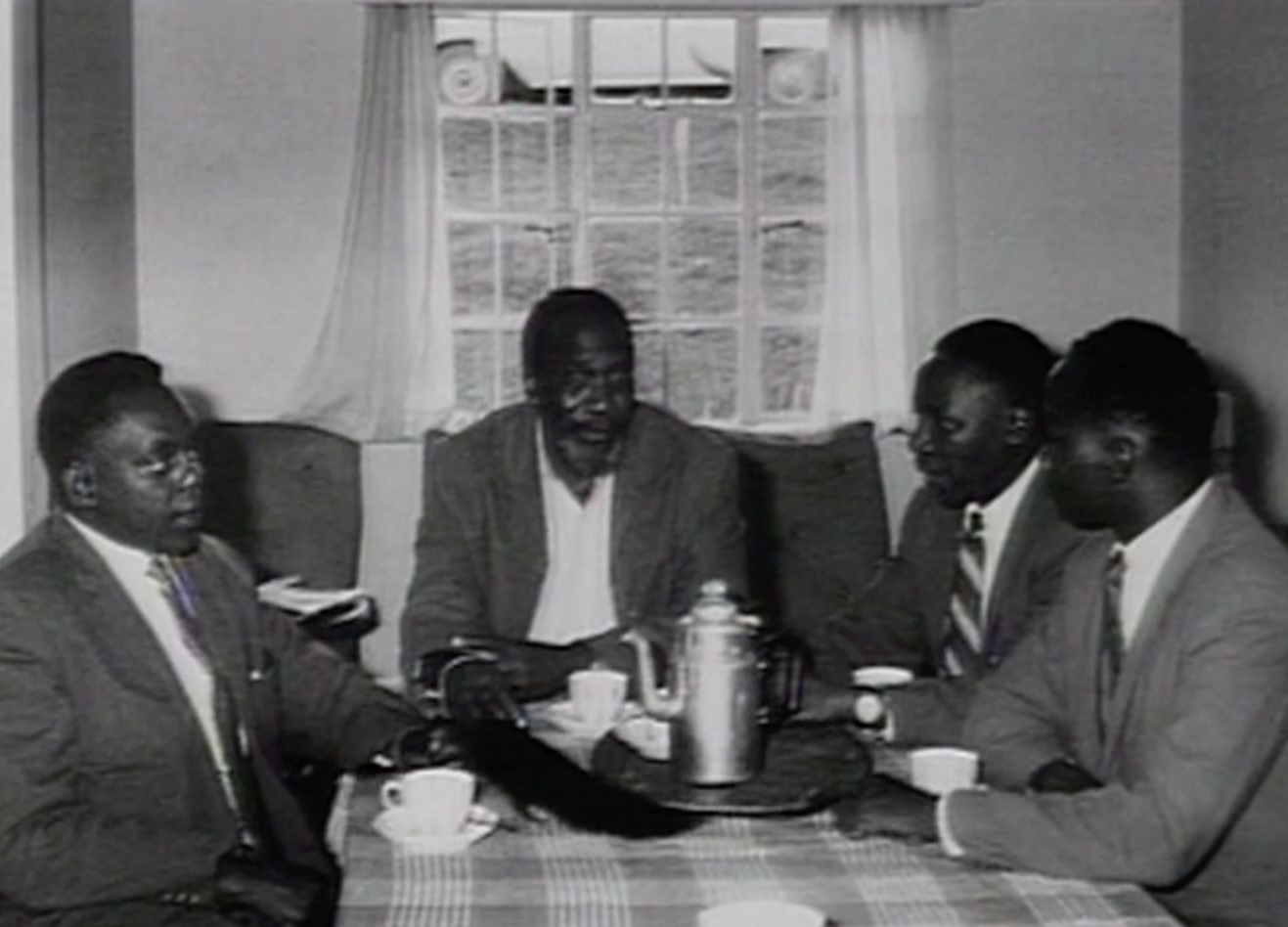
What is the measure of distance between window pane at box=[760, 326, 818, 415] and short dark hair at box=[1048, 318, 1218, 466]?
2987 millimetres

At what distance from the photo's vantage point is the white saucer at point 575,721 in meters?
2.94

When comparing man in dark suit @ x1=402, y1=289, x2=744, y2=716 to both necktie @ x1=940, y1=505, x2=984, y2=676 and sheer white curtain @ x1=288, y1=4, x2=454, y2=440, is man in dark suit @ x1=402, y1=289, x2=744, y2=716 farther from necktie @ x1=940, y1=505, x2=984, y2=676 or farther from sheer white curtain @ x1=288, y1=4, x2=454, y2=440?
sheer white curtain @ x1=288, y1=4, x2=454, y2=440

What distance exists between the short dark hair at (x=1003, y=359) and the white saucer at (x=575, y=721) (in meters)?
0.95

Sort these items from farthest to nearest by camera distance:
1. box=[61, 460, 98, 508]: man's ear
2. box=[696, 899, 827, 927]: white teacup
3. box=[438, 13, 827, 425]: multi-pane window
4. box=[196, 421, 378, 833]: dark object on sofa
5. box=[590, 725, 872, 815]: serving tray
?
box=[438, 13, 827, 425]: multi-pane window → box=[196, 421, 378, 833]: dark object on sofa → box=[61, 460, 98, 508]: man's ear → box=[590, 725, 872, 815]: serving tray → box=[696, 899, 827, 927]: white teacup

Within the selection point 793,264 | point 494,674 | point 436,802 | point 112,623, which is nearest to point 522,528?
point 494,674

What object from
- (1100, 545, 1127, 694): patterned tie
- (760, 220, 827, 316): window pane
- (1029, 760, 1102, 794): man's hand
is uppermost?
(760, 220, 827, 316): window pane

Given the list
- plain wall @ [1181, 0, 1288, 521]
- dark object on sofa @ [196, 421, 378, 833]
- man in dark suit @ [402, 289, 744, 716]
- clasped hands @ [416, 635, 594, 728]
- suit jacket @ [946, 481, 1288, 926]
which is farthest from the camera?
dark object on sofa @ [196, 421, 378, 833]

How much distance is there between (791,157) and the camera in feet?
18.7

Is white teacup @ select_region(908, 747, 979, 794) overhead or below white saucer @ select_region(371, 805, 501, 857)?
overhead

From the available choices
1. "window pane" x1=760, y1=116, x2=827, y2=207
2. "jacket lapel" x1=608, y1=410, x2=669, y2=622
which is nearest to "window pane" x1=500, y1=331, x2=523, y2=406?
"window pane" x1=760, y1=116, x2=827, y2=207

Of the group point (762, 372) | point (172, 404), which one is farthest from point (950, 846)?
point (762, 372)

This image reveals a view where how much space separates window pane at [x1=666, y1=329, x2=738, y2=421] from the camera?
576 cm

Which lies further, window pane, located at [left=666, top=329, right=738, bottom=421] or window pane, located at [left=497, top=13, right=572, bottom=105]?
window pane, located at [left=666, top=329, right=738, bottom=421]

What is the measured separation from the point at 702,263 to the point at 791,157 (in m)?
0.36
